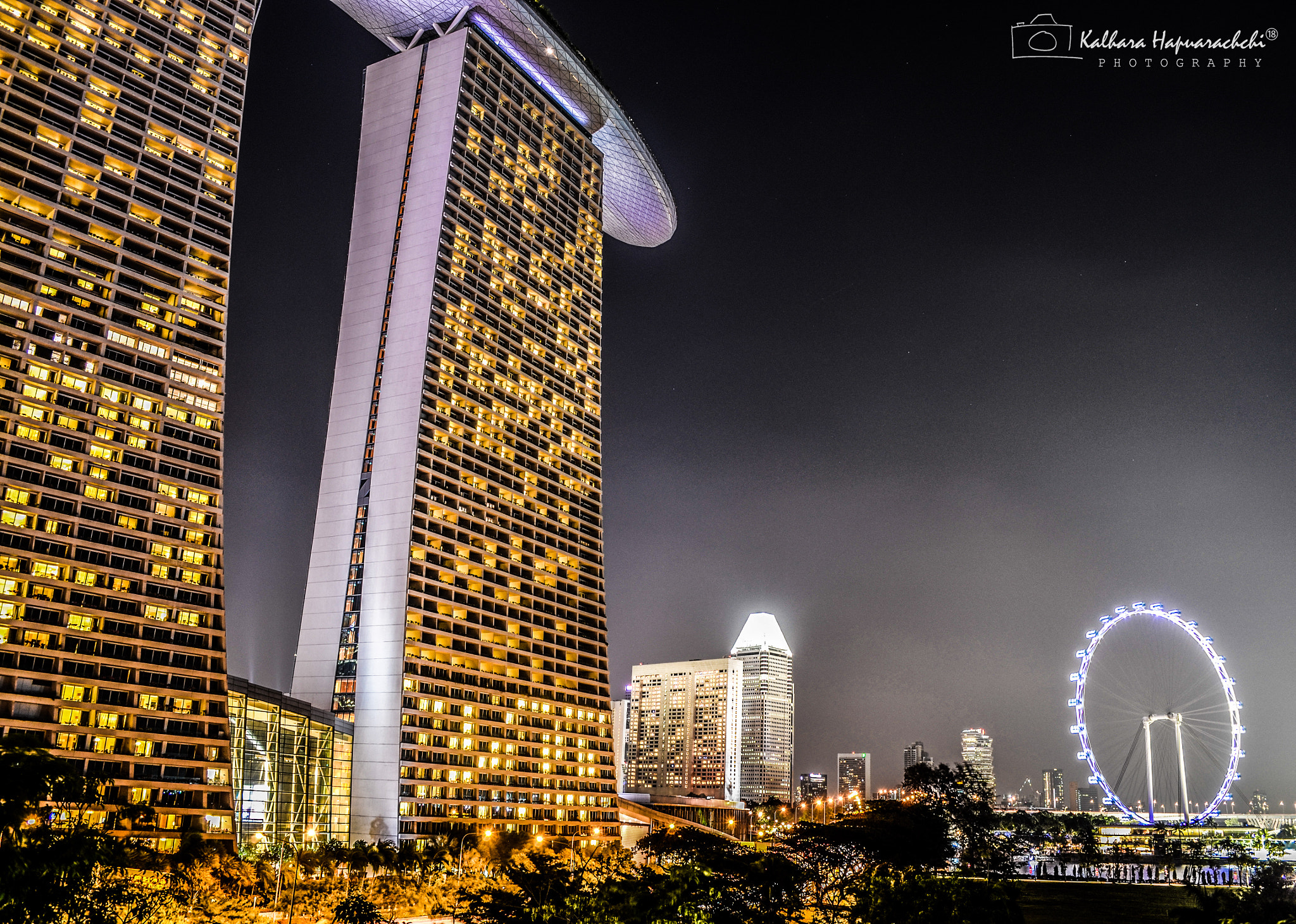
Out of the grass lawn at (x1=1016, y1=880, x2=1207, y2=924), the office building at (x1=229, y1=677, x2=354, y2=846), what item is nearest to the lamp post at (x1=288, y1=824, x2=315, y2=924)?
the office building at (x1=229, y1=677, x2=354, y2=846)

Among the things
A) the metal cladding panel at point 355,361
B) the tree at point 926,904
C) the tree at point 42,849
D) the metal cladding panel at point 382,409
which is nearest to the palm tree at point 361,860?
the metal cladding panel at point 382,409

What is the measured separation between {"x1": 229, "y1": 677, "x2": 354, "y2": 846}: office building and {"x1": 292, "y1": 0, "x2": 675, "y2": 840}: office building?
2620mm

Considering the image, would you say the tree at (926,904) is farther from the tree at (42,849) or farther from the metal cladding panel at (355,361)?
the metal cladding panel at (355,361)

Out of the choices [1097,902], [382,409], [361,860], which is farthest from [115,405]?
[1097,902]

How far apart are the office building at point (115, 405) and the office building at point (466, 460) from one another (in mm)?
34445

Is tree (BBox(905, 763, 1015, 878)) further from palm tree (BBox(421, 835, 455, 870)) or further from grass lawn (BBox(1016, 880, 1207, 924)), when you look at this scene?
palm tree (BBox(421, 835, 455, 870))

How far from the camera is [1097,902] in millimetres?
120938

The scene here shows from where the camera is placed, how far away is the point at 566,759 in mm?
156000

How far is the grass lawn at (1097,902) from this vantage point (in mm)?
114250

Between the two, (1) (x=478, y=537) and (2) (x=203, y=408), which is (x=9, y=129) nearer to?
(2) (x=203, y=408)

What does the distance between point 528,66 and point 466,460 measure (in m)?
72.6

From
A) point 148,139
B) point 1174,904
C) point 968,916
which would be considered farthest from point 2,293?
point 1174,904

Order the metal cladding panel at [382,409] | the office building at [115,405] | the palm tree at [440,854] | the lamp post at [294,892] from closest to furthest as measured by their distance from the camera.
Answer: the lamp post at [294,892] < the office building at [115,405] < the palm tree at [440,854] < the metal cladding panel at [382,409]

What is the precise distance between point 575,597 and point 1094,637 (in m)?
76.4
